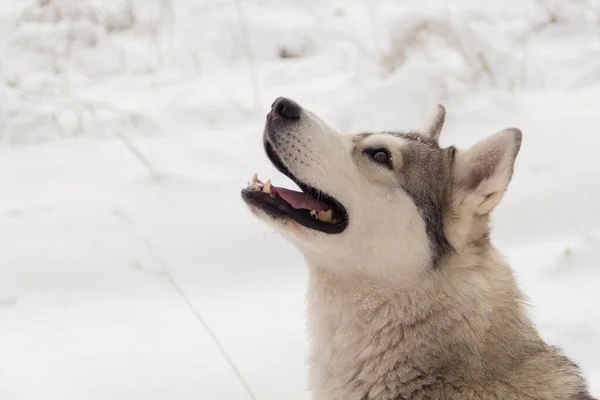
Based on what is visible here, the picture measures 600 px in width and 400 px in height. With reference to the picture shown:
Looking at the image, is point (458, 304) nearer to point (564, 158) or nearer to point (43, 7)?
point (564, 158)

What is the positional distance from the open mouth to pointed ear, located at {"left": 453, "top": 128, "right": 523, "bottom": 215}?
42cm

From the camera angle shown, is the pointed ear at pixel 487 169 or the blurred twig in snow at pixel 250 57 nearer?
the pointed ear at pixel 487 169

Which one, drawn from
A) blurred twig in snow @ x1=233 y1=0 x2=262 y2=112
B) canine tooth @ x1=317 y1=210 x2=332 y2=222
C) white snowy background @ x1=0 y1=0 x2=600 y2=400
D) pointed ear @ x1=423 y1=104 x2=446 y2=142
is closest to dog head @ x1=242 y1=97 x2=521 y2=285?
canine tooth @ x1=317 y1=210 x2=332 y2=222

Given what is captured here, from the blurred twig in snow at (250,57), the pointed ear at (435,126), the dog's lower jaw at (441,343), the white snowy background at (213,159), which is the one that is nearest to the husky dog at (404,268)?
the dog's lower jaw at (441,343)

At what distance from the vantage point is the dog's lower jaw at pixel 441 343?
1.99 m

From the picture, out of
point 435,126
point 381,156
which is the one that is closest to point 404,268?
point 381,156

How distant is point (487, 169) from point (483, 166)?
0.06 feet

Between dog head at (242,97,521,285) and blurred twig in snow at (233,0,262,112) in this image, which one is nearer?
dog head at (242,97,521,285)

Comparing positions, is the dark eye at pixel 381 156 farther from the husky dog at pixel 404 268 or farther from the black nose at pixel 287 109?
the black nose at pixel 287 109

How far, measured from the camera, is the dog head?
212cm

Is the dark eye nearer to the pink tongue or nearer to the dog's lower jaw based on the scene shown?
the pink tongue

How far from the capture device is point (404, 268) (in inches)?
83.0

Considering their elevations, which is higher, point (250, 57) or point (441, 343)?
point (441, 343)

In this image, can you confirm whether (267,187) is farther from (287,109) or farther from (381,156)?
(381,156)
